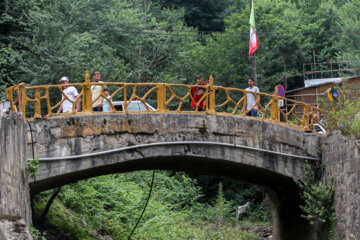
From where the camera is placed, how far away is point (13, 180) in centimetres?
1217

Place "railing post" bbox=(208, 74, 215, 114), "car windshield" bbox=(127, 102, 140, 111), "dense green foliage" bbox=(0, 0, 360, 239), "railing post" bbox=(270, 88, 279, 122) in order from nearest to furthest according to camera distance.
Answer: "railing post" bbox=(208, 74, 215, 114)
"railing post" bbox=(270, 88, 279, 122)
"car windshield" bbox=(127, 102, 140, 111)
"dense green foliage" bbox=(0, 0, 360, 239)

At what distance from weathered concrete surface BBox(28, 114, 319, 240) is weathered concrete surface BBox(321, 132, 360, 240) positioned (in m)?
0.94

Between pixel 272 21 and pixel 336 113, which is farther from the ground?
pixel 272 21

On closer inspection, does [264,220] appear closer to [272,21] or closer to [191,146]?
[272,21]

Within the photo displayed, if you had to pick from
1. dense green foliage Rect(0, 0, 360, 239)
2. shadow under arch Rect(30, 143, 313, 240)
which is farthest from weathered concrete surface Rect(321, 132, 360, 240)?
shadow under arch Rect(30, 143, 313, 240)

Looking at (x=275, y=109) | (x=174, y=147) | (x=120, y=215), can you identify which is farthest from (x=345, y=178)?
(x=120, y=215)

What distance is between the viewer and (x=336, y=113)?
16.2 m

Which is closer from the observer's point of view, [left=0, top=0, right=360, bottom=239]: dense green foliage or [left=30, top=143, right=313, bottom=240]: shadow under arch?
[left=30, top=143, right=313, bottom=240]: shadow under arch

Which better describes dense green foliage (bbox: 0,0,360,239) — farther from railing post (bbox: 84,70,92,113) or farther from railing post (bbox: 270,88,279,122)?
railing post (bbox: 84,70,92,113)

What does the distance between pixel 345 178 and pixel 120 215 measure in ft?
31.7

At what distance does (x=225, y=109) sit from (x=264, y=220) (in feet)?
20.2

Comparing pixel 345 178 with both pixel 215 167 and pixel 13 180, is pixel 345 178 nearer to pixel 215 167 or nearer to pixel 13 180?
pixel 215 167

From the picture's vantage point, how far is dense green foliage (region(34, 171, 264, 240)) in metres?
19.9

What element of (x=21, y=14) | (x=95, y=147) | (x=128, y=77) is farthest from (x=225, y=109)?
(x=95, y=147)
